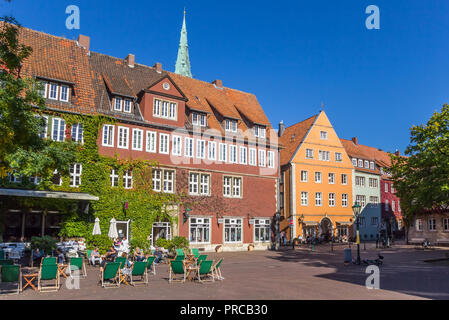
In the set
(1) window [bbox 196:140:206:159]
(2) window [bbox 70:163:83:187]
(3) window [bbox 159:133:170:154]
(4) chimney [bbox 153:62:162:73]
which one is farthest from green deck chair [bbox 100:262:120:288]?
(4) chimney [bbox 153:62:162:73]

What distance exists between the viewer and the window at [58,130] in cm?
2542

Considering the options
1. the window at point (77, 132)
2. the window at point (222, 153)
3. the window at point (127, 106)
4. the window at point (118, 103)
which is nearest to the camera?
the window at point (77, 132)

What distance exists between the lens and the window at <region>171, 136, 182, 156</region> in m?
30.7

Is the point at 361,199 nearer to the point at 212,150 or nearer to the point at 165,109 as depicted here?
the point at 212,150

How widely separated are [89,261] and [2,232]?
5.65 m

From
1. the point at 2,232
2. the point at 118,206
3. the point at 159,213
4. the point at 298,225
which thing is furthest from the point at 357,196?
the point at 2,232

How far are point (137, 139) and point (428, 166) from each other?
2030 cm

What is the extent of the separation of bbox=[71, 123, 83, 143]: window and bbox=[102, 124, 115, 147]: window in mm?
1576

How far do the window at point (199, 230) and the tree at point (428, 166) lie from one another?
48.4ft

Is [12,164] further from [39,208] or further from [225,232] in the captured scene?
[225,232]

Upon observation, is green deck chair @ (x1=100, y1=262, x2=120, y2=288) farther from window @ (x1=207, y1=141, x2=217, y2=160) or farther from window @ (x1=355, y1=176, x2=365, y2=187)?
window @ (x1=355, y1=176, x2=365, y2=187)

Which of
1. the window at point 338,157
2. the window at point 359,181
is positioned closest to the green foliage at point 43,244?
the window at point 338,157

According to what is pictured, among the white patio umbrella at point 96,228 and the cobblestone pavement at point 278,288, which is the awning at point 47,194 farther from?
the cobblestone pavement at point 278,288

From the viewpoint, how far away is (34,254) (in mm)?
20109
